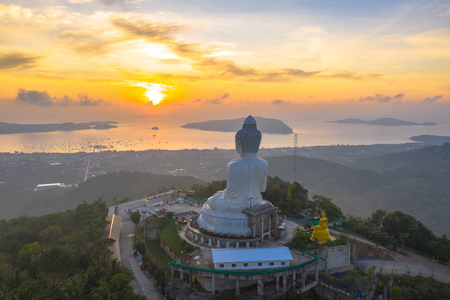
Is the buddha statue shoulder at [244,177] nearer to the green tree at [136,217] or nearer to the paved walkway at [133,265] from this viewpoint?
the paved walkway at [133,265]

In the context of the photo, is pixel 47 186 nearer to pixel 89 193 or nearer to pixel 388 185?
pixel 89 193

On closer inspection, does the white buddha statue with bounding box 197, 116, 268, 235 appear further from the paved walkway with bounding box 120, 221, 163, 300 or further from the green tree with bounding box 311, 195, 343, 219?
the green tree with bounding box 311, 195, 343, 219

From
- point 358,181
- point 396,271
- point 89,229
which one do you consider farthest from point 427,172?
point 89,229

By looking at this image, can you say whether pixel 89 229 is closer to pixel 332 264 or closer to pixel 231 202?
pixel 231 202

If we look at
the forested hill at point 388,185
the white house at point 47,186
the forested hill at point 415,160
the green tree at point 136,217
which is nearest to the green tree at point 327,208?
the forested hill at point 388,185

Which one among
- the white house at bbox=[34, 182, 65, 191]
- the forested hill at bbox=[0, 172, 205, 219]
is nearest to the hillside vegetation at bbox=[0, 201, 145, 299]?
the forested hill at bbox=[0, 172, 205, 219]
